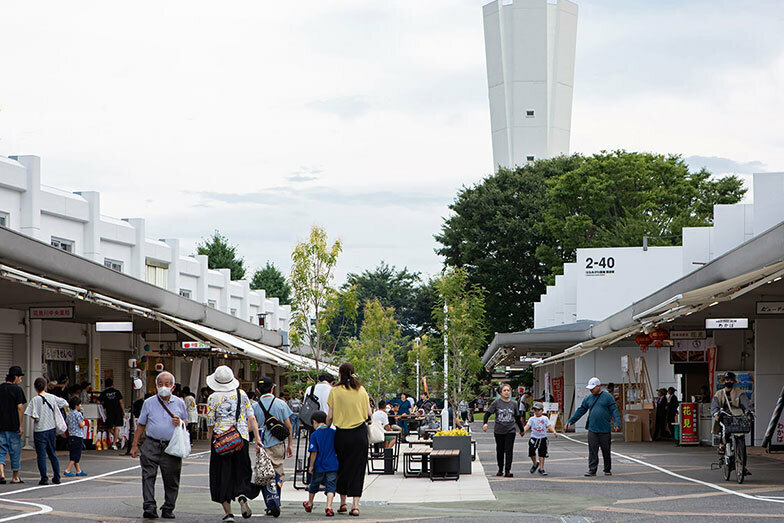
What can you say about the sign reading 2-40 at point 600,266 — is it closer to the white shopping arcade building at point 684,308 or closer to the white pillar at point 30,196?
the white shopping arcade building at point 684,308

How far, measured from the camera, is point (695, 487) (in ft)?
52.2

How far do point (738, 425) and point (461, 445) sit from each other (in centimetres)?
515

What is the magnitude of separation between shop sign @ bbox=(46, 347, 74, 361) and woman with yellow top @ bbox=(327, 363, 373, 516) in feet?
57.8

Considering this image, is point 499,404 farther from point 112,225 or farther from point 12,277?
point 112,225

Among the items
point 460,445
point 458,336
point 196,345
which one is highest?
point 458,336

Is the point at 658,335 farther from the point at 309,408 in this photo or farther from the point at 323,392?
the point at 309,408

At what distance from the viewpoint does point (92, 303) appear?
23391mm

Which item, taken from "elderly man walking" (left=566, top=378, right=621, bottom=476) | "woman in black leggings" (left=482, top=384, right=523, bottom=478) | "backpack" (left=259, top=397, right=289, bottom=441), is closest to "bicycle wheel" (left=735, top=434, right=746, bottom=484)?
"elderly man walking" (left=566, top=378, right=621, bottom=476)

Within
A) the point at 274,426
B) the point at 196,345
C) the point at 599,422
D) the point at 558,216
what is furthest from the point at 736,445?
the point at 558,216

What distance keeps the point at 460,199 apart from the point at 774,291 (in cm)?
3819

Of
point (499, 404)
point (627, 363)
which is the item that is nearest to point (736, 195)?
point (627, 363)

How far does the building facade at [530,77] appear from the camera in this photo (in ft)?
228

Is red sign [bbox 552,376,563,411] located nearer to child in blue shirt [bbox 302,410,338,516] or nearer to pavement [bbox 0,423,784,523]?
pavement [bbox 0,423,784,523]

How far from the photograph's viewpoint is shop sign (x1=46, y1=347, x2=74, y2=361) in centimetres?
2861
